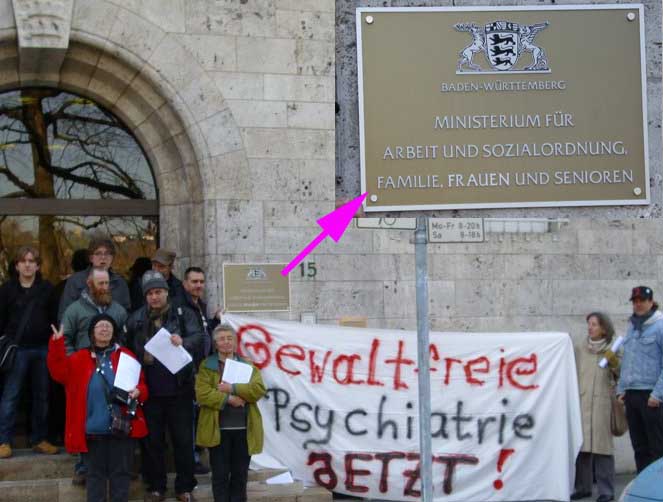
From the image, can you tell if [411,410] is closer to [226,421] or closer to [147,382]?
[226,421]

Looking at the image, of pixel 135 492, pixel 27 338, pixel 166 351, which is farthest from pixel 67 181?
pixel 135 492

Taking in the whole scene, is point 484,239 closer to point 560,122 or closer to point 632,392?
point 560,122

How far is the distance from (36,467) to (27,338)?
105cm

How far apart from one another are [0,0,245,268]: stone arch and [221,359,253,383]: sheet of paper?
197 centimetres

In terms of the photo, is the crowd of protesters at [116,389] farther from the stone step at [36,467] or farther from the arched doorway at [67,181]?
the arched doorway at [67,181]

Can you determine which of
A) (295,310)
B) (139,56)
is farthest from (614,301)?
(139,56)

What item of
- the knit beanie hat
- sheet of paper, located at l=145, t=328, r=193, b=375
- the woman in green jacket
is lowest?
the woman in green jacket

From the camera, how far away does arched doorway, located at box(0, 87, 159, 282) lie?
419 inches

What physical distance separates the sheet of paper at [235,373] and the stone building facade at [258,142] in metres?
1.77

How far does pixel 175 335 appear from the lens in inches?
347

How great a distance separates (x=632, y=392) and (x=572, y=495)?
120 centimetres

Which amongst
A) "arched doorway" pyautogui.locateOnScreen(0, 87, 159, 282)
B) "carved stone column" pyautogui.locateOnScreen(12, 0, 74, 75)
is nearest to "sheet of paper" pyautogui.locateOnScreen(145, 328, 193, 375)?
"arched doorway" pyautogui.locateOnScreen(0, 87, 159, 282)

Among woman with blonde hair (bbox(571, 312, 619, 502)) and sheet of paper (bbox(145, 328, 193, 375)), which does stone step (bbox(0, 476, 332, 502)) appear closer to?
sheet of paper (bbox(145, 328, 193, 375))

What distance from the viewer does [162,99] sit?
418 inches
